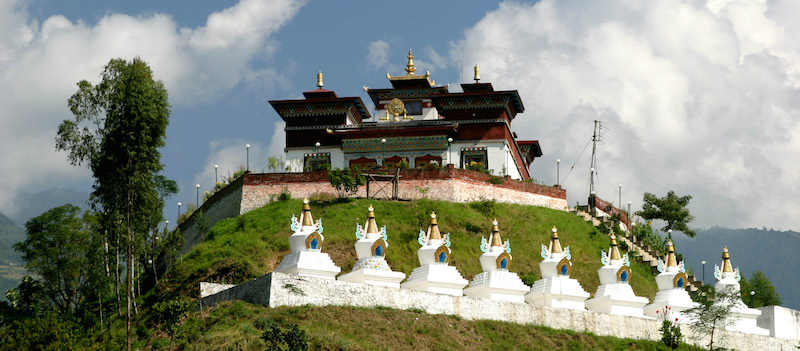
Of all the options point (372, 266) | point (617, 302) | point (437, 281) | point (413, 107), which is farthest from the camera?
point (413, 107)

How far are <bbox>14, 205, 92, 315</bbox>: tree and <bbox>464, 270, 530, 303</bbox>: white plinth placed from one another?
72.4ft

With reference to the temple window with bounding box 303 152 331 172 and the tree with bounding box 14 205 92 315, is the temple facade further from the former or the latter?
the tree with bounding box 14 205 92 315

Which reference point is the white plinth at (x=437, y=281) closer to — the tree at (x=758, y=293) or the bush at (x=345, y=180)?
the bush at (x=345, y=180)

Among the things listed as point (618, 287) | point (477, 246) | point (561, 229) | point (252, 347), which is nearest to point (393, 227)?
point (477, 246)

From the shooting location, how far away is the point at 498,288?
46.7m

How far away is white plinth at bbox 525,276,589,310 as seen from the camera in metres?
48.4

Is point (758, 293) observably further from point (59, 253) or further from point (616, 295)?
point (59, 253)

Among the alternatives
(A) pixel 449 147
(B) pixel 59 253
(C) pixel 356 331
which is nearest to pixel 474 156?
(A) pixel 449 147

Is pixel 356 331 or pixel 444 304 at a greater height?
pixel 444 304

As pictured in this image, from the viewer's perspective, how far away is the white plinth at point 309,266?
42.9 meters

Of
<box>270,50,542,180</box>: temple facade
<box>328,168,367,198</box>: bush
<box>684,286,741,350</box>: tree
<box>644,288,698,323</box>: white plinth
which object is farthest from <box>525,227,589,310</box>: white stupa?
<box>270,50,542,180</box>: temple facade

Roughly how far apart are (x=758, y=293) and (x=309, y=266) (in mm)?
39858

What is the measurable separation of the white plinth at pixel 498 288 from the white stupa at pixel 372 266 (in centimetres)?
376

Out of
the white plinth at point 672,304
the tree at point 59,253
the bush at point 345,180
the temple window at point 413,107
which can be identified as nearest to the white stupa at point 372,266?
the white plinth at point 672,304
